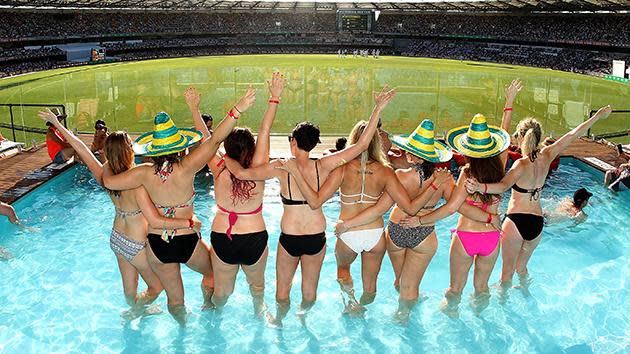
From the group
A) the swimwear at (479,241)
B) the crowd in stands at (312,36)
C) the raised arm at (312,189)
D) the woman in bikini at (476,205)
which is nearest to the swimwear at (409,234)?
the woman in bikini at (476,205)

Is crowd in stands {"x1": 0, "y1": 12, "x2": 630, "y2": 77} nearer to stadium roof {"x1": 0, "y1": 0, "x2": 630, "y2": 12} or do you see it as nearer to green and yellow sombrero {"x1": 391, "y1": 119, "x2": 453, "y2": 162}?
stadium roof {"x1": 0, "y1": 0, "x2": 630, "y2": 12}

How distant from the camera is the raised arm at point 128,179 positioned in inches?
173

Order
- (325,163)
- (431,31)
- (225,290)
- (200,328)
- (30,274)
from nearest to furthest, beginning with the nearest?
(325,163) < (225,290) < (200,328) < (30,274) < (431,31)

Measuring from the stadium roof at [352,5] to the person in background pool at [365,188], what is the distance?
40669mm

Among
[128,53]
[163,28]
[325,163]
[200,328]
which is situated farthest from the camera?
[163,28]

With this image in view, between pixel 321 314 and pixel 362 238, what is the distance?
1228 mm

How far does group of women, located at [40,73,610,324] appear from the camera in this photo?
4430 millimetres

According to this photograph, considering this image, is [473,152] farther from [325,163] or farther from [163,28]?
[163,28]

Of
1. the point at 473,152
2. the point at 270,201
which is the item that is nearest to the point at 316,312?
the point at 473,152

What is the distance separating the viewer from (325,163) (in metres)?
4.48

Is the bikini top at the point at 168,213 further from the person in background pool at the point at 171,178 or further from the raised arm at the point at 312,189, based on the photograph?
the raised arm at the point at 312,189

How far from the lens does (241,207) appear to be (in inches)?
181

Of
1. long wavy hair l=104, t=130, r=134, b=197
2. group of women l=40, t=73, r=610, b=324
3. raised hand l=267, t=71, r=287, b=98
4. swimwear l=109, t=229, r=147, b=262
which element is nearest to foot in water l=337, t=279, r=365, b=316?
group of women l=40, t=73, r=610, b=324

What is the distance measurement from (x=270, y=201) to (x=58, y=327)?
478 centimetres
